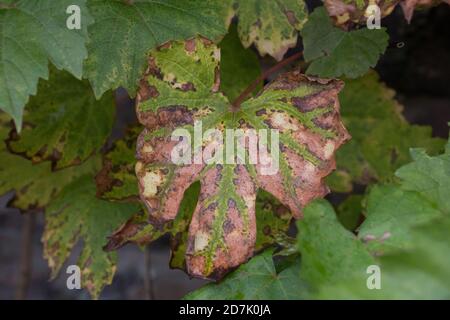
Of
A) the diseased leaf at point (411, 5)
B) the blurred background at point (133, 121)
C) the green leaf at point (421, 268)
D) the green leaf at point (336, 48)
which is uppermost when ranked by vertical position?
the diseased leaf at point (411, 5)

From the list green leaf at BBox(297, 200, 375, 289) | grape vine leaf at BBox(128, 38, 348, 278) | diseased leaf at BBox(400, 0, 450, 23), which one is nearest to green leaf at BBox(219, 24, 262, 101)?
grape vine leaf at BBox(128, 38, 348, 278)

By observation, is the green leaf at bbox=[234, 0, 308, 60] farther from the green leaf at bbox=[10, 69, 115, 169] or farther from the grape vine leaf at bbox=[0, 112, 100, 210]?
the grape vine leaf at bbox=[0, 112, 100, 210]

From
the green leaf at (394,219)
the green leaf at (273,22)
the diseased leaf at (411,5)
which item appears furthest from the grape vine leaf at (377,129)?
the green leaf at (394,219)

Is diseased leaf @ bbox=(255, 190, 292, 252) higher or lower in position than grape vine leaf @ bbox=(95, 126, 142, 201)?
lower

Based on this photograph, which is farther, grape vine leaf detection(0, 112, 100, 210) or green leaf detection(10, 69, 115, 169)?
grape vine leaf detection(0, 112, 100, 210)

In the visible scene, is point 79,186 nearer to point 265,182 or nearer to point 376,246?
point 265,182

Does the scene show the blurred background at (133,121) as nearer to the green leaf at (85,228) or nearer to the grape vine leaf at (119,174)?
the green leaf at (85,228)
